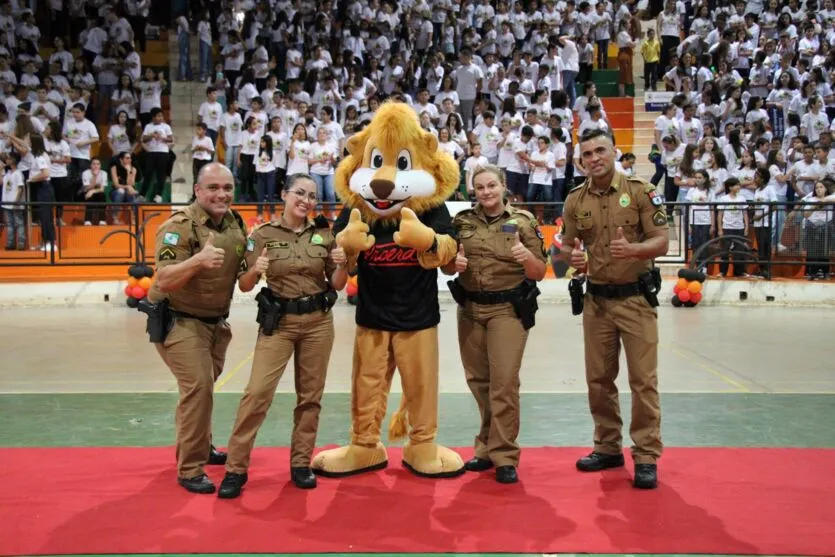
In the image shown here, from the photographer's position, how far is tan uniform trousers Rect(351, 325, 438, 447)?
557 centimetres

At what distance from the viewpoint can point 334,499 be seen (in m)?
5.16

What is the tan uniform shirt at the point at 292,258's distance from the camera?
5.38 metres

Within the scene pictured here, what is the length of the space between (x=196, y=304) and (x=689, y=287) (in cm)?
870

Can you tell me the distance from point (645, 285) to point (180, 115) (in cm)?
1474

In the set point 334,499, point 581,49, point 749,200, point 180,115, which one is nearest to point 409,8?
point 581,49

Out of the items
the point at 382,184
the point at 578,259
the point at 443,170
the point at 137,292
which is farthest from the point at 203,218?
the point at 137,292

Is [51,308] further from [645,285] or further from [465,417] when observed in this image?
[645,285]

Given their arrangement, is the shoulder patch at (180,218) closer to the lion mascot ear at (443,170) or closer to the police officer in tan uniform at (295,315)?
the police officer in tan uniform at (295,315)

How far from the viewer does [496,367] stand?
555cm

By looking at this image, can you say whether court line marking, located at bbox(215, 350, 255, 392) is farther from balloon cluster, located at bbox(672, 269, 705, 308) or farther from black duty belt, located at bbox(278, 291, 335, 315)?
balloon cluster, located at bbox(672, 269, 705, 308)

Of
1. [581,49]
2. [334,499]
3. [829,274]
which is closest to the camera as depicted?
[334,499]

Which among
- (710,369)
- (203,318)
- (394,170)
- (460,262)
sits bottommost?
(710,369)

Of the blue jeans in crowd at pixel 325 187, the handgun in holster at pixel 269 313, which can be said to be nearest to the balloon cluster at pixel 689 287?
the blue jeans in crowd at pixel 325 187

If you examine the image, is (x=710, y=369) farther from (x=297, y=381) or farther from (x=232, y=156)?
(x=232, y=156)
